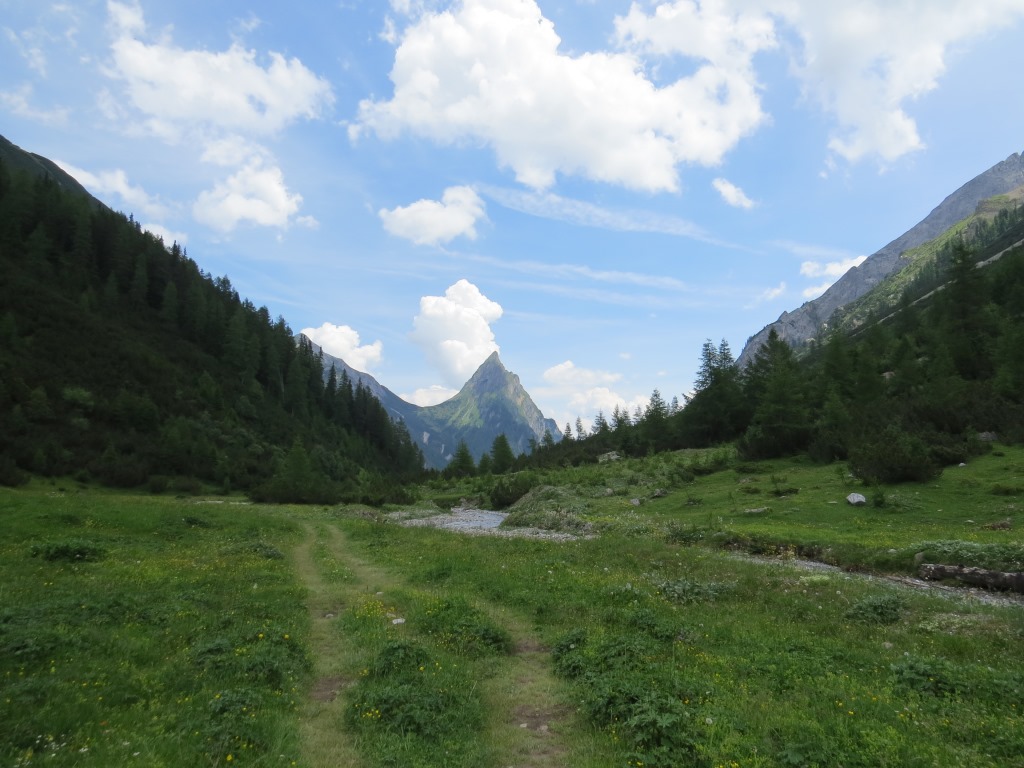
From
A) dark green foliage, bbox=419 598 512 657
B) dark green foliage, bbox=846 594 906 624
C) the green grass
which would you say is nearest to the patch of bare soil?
the green grass

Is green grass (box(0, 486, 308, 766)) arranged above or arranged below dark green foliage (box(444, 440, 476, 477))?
below

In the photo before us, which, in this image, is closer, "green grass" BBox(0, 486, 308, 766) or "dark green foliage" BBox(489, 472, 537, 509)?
"green grass" BBox(0, 486, 308, 766)

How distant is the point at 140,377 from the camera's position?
8944cm

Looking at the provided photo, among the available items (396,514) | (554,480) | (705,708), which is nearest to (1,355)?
(396,514)

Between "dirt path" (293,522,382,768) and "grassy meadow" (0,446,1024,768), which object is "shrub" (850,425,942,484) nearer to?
"grassy meadow" (0,446,1024,768)

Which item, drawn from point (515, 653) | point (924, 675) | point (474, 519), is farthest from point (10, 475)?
point (924, 675)

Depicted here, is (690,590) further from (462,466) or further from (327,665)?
(462,466)

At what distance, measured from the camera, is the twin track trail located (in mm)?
8039

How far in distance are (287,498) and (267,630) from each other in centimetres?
6150

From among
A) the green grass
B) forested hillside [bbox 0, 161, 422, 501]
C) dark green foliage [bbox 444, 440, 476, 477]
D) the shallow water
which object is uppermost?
forested hillside [bbox 0, 161, 422, 501]

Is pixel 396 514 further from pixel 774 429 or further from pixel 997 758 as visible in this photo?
pixel 997 758

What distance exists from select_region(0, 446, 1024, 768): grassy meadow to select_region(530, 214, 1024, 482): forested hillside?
Answer: 1290 cm

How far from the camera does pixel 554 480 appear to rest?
66.3 m

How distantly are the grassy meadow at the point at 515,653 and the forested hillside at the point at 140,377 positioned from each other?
1983 inches
